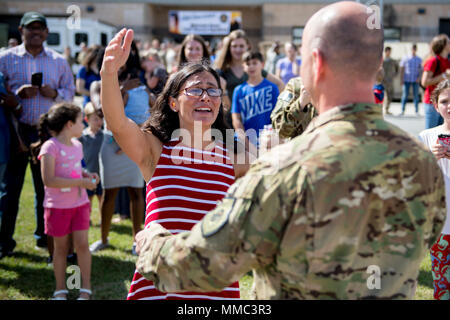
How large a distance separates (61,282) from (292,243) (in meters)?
3.15

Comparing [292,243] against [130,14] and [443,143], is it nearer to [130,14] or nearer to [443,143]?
[443,143]

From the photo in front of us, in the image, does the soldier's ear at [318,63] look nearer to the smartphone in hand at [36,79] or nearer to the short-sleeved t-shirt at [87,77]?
the smartphone in hand at [36,79]

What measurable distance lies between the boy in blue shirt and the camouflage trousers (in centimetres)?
216

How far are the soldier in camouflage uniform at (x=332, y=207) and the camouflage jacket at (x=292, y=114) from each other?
4.00 ft

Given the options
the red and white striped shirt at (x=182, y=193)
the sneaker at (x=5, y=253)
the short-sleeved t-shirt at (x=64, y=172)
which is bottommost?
the sneaker at (x=5, y=253)

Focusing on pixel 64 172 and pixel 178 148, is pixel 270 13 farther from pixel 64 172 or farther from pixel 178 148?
pixel 178 148

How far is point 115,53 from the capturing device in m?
2.02

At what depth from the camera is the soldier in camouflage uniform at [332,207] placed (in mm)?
1308

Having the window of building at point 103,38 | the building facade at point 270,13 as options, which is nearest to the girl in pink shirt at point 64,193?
the window of building at point 103,38

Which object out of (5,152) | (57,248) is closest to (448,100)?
(57,248)

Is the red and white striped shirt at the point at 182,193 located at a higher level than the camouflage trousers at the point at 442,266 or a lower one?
higher

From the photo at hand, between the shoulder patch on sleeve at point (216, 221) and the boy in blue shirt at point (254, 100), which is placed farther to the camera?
the boy in blue shirt at point (254, 100)

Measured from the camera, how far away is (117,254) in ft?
16.9

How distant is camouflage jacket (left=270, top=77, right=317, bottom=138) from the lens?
2.67 meters
